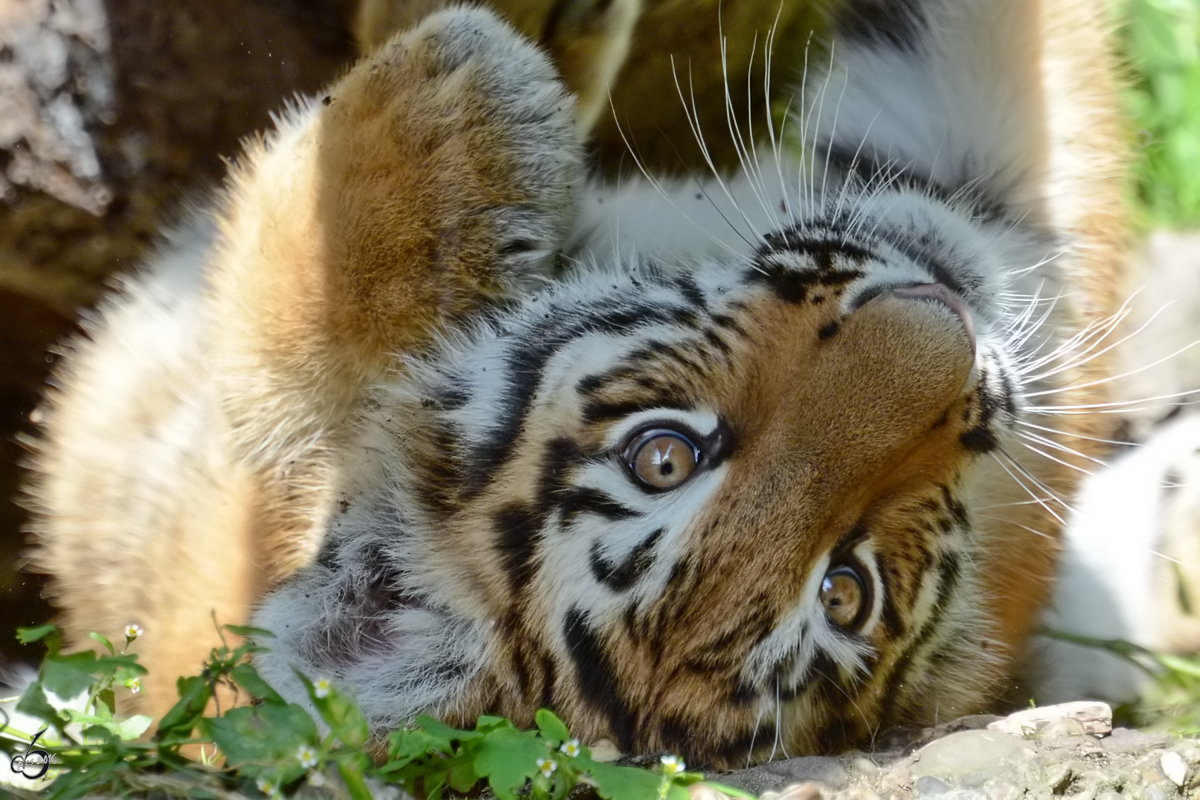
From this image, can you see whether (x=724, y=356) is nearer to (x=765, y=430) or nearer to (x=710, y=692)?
(x=765, y=430)

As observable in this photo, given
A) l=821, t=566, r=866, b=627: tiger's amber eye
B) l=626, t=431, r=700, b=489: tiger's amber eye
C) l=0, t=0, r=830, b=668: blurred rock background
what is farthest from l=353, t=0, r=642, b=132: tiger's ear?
l=821, t=566, r=866, b=627: tiger's amber eye

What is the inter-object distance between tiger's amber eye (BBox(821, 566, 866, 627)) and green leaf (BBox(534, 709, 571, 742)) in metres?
0.53

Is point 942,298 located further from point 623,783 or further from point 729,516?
point 623,783

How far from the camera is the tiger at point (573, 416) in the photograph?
160 cm

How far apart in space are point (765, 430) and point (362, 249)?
0.79 metres

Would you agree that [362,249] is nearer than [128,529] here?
Yes

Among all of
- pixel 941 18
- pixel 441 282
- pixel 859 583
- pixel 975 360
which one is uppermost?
pixel 941 18

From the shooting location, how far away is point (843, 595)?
170cm

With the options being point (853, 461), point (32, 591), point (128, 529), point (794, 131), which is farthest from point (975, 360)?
point (32, 591)

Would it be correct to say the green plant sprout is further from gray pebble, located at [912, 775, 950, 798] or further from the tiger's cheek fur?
gray pebble, located at [912, 775, 950, 798]

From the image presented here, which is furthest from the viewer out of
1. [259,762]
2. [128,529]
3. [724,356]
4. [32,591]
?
[32,591]

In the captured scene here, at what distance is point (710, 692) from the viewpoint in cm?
165

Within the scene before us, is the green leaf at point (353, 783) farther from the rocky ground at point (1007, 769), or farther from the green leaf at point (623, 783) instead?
the rocky ground at point (1007, 769)

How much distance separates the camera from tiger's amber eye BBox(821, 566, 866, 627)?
1.68m
